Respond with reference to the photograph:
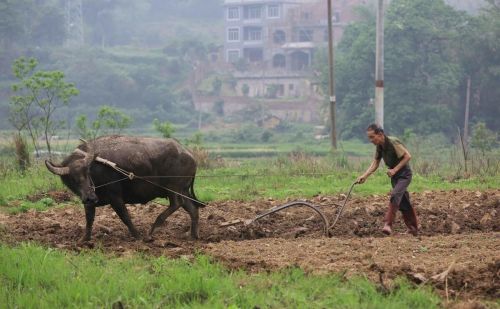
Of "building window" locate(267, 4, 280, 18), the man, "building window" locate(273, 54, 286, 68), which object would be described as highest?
"building window" locate(267, 4, 280, 18)

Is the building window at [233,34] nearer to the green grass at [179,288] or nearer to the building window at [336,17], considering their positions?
the building window at [336,17]

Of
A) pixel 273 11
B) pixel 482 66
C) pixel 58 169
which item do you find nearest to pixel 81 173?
pixel 58 169

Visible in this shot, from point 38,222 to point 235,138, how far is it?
41.4m

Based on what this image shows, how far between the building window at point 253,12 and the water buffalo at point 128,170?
197 feet

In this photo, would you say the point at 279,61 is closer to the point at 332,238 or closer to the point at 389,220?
the point at 389,220

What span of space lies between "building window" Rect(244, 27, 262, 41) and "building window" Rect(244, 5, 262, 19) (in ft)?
3.15

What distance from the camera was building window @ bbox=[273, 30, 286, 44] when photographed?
6781cm

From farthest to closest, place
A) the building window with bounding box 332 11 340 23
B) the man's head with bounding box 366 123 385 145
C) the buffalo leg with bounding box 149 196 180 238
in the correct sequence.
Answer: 1. the building window with bounding box 332 11 340 23
2. the buffalo leg with bounding box 149 196 180 238
3. the man's head with bounding box 366 123 385 145

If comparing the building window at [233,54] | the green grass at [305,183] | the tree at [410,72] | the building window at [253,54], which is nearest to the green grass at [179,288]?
the green grass at [305,183]

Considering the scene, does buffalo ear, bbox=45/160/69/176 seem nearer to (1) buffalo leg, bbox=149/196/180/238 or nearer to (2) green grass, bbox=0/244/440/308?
(1) buffalo leg, bbox=149/196/180/238

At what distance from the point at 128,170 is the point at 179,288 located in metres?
3.39

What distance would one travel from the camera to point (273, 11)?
69.3 metres

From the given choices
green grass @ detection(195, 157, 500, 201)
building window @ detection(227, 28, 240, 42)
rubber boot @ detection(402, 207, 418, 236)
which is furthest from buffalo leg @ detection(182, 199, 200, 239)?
building window @ detection(227, 28, 240, 42)

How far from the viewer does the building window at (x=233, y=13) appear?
71562 mm
